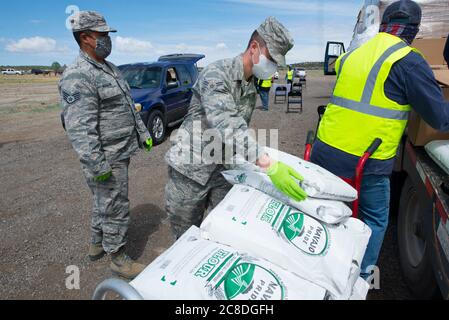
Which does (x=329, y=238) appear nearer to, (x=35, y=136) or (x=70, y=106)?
(x=70, y=106)

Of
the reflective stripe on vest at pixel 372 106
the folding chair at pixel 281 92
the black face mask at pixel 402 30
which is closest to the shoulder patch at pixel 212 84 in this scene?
the reflective stripe on vest at pixel 372 106

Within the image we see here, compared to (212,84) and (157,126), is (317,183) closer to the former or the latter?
(212,84)

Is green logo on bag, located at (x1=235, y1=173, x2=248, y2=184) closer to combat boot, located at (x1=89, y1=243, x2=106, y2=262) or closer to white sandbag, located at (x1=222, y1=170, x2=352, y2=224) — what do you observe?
white sandbag, located at (x1=222, y1=170, x2=352, y2=224)

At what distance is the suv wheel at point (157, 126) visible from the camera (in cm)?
683

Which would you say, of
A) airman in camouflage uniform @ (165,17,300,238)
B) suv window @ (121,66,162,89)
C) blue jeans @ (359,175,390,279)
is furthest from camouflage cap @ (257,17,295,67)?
suv window @ (121,66,162,89)

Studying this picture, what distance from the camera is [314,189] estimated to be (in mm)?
1461

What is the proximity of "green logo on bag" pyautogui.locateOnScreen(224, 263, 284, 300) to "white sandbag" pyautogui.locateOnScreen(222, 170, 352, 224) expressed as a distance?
39 cm

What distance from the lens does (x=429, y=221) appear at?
6.05ft

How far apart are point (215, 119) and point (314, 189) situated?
0.62 metres

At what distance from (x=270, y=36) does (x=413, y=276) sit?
80.2 inches

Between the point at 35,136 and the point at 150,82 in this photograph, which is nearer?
the point at 150,82
